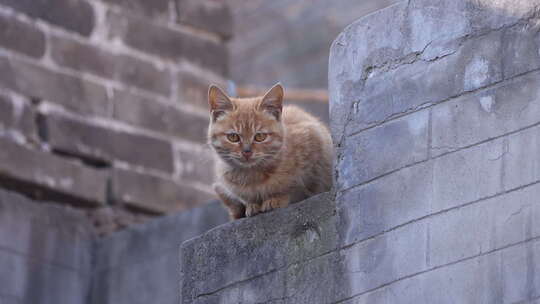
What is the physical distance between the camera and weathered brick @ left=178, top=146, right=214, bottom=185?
32.8 feet

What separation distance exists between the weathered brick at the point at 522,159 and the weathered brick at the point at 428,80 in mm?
324

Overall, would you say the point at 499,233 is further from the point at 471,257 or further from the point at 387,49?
the point at 387,49

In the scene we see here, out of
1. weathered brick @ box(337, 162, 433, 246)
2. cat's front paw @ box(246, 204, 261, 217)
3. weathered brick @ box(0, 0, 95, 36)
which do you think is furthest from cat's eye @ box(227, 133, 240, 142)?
weathered brick @ box(0, 0, 95, 36)

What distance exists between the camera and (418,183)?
513 centimetres

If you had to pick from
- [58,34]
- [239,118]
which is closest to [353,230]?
[239,118]

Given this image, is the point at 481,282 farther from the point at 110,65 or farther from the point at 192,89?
the point at 192,89

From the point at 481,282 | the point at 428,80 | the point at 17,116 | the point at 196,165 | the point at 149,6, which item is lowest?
the point at 481,282

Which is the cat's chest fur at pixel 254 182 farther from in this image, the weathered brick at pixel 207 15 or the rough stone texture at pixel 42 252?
the weathered brick at pixel 207 15

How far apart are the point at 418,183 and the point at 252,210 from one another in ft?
3.85

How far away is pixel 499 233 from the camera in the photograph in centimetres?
475

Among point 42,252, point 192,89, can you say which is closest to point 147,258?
point 42,252

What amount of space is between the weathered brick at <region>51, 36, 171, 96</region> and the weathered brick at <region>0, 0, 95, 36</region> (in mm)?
141

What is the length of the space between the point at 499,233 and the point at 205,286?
1710mm

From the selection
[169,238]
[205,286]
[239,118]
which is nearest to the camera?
[205,286]
